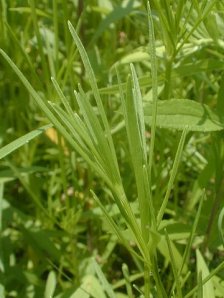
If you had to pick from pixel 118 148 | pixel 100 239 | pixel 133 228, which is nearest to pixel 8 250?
pixel 100 239

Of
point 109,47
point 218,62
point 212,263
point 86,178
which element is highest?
point 218,62

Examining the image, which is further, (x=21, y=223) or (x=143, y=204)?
(x=21, y=223)

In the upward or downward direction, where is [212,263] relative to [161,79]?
downward

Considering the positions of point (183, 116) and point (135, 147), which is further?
point (183, 116)

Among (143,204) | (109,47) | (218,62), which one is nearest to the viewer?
(143,204)

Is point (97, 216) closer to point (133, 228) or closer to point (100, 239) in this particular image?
point (100, 239)

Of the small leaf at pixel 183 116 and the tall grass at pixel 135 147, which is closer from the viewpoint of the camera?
the tall grass at pixel 135 147

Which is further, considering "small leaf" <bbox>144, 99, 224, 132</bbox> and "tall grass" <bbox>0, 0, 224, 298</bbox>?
"small leaf" <bbox>144, 99, 224, 132</bbox>

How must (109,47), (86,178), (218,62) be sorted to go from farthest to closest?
(109,47) < (86,178) < (218,62)
